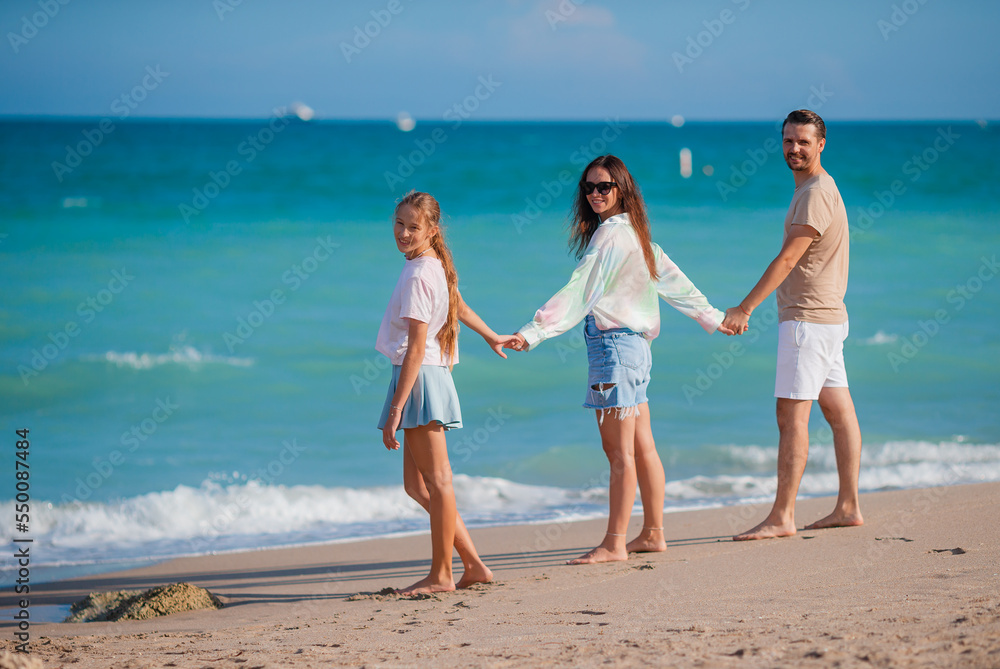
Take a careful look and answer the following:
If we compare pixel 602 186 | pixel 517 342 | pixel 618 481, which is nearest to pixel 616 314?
pixel 517 342

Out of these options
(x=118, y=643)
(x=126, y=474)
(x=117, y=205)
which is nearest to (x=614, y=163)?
(x=118, y=643)

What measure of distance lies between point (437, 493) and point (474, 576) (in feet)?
1.44

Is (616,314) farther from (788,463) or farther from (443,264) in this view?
(788,463)

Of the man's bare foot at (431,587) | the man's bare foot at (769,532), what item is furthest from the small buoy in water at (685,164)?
the man's bare foot at (431,587)

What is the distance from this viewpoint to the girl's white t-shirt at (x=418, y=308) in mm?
3486

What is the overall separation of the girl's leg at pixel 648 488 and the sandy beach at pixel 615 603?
0.13m

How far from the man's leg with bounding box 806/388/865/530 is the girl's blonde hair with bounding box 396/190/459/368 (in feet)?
6.09

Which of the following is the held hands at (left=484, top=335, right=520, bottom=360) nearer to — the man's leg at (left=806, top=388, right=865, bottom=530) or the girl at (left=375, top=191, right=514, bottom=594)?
the girl at (left=375, top=191, right=514, bottom=594)

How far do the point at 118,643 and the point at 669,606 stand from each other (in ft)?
6.38

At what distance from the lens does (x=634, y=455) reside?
162 inches

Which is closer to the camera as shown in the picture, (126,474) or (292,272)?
(126,474)

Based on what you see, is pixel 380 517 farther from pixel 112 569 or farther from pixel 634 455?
pixel 634 455

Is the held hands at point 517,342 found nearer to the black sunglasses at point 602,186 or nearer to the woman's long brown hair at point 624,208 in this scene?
the woman's long brown hair at point 624,208

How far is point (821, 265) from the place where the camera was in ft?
13.4
